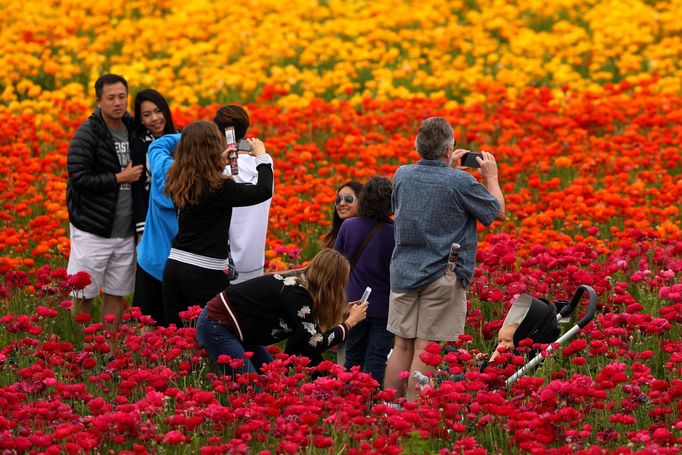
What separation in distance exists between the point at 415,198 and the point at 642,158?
5071 mm

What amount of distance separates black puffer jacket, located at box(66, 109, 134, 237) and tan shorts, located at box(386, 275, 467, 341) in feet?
6.90

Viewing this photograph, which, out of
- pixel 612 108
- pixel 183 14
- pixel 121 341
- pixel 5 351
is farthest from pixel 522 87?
pixel 5 351

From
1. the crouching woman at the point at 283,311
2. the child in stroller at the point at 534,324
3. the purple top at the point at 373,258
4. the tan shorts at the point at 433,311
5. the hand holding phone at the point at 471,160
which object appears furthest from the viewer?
the purple top at the point at 373,258

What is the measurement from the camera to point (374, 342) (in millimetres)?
6816

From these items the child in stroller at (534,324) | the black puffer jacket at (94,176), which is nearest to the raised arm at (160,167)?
the black puffer jacket at (94,176)

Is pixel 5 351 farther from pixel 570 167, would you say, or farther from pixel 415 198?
pixel 570 167

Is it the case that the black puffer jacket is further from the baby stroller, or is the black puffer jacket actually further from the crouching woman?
the baby stroller

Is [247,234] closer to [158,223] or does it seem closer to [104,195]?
[158,223]

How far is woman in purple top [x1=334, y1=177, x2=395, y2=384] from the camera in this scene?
6.77 metres

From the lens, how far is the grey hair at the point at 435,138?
242 inches

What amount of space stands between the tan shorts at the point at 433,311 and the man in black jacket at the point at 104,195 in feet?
6.78

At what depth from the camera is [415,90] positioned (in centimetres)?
1445

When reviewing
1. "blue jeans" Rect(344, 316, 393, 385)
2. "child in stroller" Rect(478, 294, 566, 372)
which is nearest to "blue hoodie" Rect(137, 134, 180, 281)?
"blue jeans" Rect(344, 316, 393, 385)

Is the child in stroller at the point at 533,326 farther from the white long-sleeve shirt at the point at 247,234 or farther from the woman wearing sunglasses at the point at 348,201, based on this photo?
the white long-sleeve shirt at the point at 247,234
